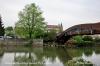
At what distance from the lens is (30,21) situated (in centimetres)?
7338

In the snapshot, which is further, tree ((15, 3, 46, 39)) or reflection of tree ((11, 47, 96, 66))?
tree ((15, 3, 46, 39))

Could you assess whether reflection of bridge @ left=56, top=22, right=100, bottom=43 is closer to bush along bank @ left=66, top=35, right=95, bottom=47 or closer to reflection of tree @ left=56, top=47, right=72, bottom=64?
reflection of tree @ left=56, top=47, right=72, bottom=64

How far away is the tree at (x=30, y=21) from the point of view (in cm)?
7269

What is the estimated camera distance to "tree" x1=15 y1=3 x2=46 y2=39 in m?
72.7

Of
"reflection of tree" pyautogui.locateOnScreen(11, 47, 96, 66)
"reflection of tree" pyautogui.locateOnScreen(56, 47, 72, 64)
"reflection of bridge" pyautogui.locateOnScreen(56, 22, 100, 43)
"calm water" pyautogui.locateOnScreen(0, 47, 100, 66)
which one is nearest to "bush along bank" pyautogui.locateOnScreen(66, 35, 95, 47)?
"reflection of bridge" pyautogui.locateOnScreen(56, 22, 100, 43)

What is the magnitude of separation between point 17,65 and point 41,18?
47.5 m

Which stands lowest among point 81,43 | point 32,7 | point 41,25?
point 81,43

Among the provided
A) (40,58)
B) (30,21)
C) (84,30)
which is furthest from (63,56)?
(30,21)

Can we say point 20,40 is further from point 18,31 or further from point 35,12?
point 35,12

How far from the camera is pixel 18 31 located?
73062 mm

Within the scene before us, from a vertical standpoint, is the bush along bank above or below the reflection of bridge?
below

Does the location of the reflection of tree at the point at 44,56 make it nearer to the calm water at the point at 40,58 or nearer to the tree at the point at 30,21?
the calm water at the point at 40,58

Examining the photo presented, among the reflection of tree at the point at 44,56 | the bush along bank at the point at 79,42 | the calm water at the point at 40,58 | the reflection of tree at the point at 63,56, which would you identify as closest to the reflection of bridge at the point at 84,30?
the calm water at the point at 40,58

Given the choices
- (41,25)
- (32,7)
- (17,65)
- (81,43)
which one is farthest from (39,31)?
(17,65)
